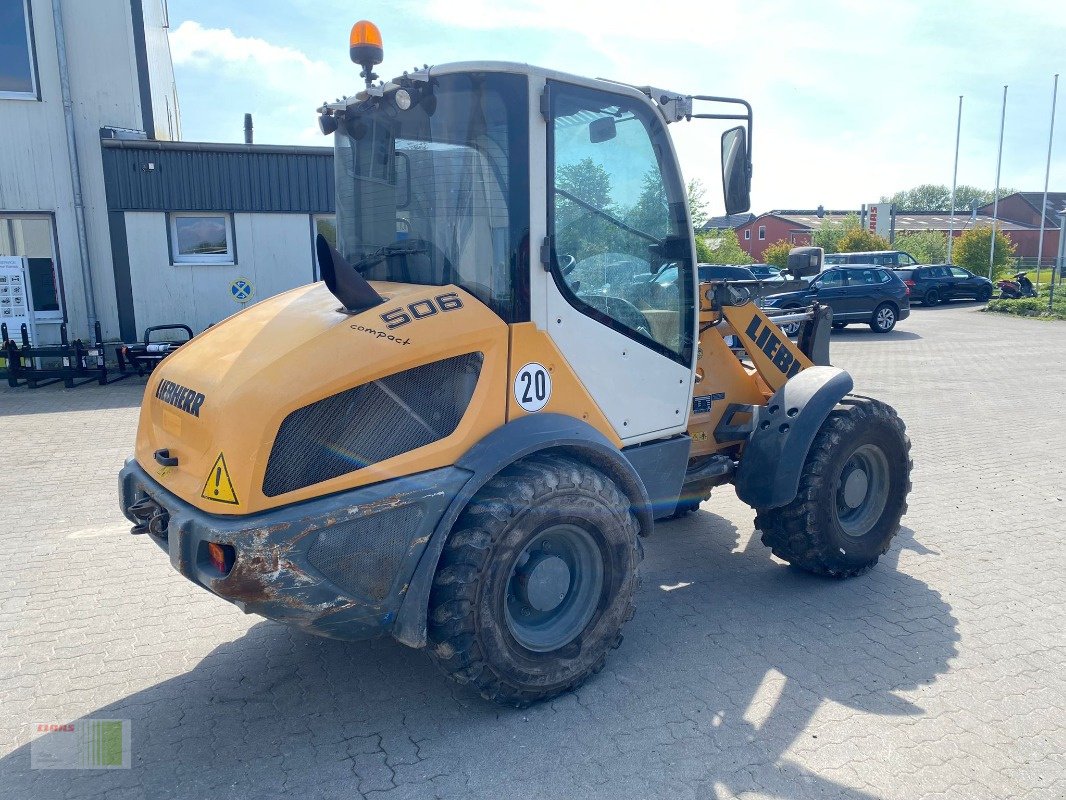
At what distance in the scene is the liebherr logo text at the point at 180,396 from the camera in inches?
126

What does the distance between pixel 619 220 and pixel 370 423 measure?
1601 mm

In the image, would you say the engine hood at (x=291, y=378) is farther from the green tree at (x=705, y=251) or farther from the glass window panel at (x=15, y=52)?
the green tree at (x=705, y=251)

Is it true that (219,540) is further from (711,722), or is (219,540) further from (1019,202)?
(1019,202)

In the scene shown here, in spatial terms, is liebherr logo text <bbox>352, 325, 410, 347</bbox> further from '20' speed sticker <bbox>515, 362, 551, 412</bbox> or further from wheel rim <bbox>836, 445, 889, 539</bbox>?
wheel rim <bbox>836, 445, 889, 539</bbox>

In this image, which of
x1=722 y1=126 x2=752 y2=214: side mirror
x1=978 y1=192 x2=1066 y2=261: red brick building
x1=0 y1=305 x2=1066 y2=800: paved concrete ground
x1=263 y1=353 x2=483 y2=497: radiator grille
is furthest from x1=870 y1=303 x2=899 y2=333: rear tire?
x1=978 y1=192 x2=1066 y2=261: red brick building

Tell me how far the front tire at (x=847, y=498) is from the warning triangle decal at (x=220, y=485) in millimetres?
3036

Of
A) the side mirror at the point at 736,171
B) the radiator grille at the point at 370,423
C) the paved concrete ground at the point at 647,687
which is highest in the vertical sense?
the side mirror at the point at 736,171

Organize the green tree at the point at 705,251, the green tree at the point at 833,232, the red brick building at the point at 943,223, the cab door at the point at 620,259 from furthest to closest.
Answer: the red brick building at the point at 943,223 → the green tree at the point at 833,232 → the green tree at the point at 705,251 → the cab door at the point at 620,259

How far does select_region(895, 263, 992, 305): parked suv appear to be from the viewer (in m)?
29.0

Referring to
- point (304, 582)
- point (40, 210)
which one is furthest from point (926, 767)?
point (40, 210)

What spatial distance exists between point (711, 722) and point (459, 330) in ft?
6.32

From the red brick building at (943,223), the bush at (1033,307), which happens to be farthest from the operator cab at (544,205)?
the red brick building at (943,223)

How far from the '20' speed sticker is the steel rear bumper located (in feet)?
1.49

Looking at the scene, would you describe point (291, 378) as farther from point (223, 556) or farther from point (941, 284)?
point (941, 284)
